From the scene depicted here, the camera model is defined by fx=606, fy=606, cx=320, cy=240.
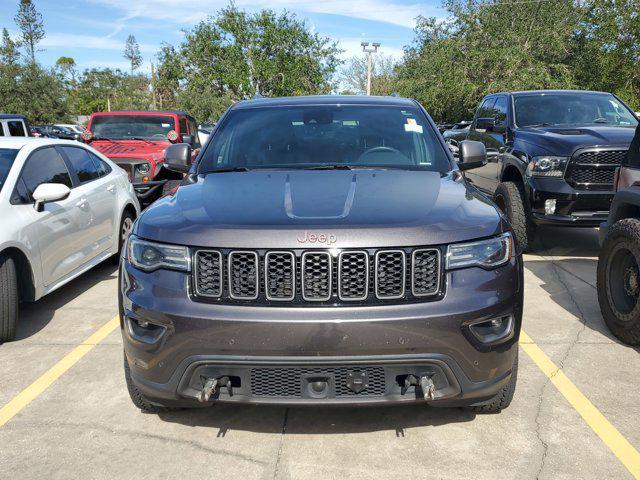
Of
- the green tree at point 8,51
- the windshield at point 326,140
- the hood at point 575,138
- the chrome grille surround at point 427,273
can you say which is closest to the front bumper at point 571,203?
the hood at point 575,138

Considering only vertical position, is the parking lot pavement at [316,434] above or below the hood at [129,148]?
below

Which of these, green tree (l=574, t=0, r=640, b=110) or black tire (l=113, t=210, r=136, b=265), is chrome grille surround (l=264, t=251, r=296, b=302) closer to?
black tire (l=113, t=210, r=136, b=265)

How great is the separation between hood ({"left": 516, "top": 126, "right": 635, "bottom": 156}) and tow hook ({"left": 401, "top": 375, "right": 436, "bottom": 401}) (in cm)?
439

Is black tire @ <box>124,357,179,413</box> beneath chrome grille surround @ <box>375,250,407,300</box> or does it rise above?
beneath

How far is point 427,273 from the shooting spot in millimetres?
2646

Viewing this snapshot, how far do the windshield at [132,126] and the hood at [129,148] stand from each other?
1.03 feet

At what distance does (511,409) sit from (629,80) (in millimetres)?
30072

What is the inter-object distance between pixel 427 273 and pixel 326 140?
1666 mm

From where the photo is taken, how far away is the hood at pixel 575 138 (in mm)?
6180

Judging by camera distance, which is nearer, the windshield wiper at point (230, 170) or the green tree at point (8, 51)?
the windshield wiper at point (230, 170)

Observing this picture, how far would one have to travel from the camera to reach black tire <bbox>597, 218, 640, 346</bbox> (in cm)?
405

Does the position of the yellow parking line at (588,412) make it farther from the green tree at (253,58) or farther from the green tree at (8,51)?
the green tree at (8,51)

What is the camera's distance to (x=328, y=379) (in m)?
2.61

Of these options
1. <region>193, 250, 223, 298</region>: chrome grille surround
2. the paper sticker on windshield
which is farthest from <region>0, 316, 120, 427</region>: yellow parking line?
the paper sticker on windshield
